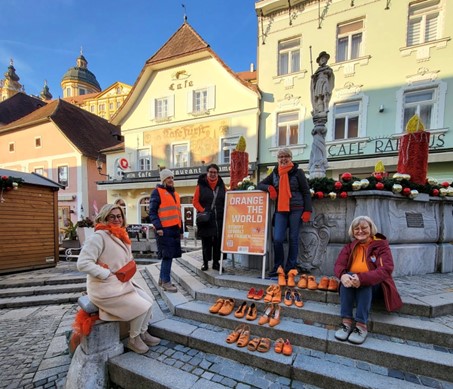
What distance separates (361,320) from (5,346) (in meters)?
4.53

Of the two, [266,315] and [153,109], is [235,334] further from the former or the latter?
[153,109]

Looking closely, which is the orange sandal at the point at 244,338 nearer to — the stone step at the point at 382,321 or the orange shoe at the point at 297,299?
the stone step at the point at 382,321

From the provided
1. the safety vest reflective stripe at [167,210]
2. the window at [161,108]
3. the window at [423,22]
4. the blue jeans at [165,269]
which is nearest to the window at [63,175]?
the window at [161,108]

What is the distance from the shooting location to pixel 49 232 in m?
7.55

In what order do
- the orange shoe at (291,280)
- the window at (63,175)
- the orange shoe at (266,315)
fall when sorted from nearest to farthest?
the orange shoe at (266,315)
the orange shoe at (291,280)
the window at (63,175)

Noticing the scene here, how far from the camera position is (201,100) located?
1323 centimetres

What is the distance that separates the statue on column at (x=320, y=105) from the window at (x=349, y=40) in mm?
7579

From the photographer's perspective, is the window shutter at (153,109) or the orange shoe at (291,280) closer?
the orange shoe at (291,280)

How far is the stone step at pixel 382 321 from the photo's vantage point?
7.07 feet

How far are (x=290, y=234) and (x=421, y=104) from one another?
9.49 meters

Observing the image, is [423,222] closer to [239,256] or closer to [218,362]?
[239,256]

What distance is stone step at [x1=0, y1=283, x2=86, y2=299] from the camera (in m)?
5.19

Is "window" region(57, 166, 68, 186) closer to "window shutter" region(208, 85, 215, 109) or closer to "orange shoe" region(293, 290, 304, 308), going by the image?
"window shutter" region(208, 85, 215, 109)

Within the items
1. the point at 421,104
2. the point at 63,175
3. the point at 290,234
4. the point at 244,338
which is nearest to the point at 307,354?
the point at 244,338
